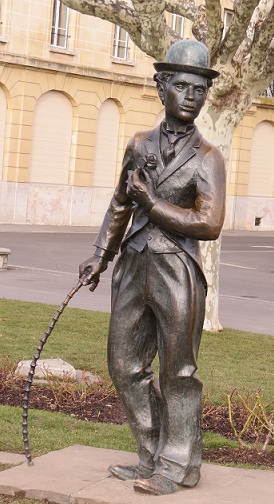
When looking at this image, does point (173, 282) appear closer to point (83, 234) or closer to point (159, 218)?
point (159, 218)

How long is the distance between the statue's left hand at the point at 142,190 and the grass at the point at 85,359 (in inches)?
82.2

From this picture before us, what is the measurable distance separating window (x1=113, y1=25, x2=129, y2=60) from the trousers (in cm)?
2981

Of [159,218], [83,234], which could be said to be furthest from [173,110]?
[83,234]

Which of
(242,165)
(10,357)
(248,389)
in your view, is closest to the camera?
(248,389)

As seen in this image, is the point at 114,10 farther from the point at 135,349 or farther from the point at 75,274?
the point at 135,349

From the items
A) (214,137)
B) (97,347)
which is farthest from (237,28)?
(97,347)

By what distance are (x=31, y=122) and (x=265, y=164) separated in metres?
11.1

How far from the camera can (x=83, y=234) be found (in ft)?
104

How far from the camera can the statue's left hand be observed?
6.36m

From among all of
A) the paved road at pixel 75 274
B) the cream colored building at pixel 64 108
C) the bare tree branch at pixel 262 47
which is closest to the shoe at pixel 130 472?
the bare tree branch at pixel 262 47

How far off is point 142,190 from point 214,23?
7031 millimetres

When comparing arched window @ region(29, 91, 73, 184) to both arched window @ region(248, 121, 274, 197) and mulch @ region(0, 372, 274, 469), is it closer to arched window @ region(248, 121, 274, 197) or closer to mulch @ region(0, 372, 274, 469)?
arched window @ region(248, 121, 274, 197)

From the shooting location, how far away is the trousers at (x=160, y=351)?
6.44m

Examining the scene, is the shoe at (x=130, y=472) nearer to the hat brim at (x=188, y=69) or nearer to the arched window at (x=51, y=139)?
the hat brim at (x=188, y=69)
